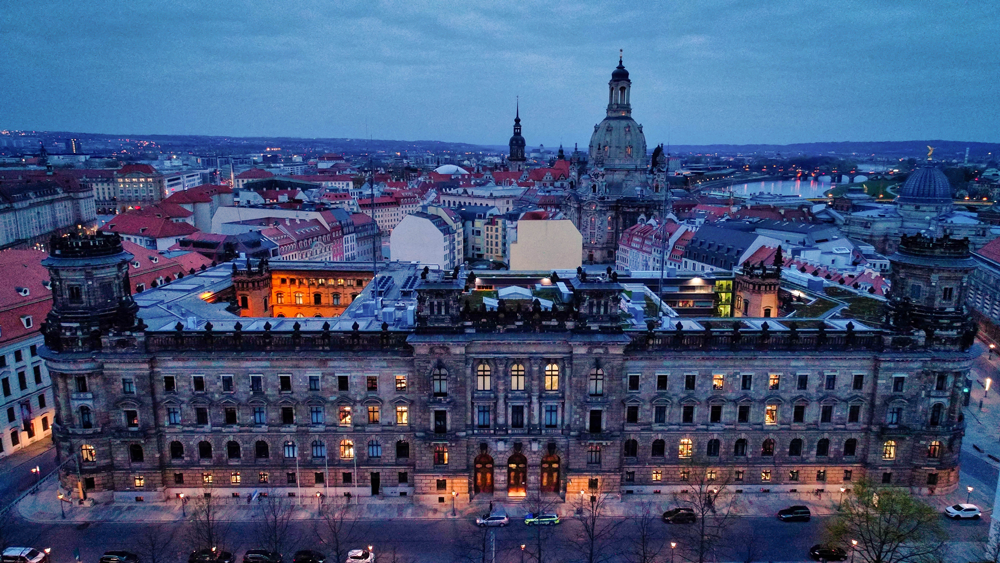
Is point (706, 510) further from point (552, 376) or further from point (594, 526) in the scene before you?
point (552, 376)

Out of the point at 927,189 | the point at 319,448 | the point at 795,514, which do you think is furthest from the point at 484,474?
the point at 927,189

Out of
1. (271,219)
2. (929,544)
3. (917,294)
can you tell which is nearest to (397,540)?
(929,544)

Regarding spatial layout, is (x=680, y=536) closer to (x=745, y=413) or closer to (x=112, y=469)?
(x=745, y=413)

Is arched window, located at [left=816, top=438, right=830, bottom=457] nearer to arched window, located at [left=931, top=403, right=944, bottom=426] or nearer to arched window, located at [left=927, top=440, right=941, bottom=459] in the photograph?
arched window, located at [left=927, top=440, right=941, bottom=459]

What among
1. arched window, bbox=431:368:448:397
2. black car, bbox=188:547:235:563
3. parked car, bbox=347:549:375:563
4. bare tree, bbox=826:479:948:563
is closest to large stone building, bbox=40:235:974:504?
arched window, bbox=431:368:448:397

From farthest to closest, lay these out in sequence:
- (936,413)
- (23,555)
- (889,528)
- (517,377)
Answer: (936,413)
(517,377)
(23,555)
(889,528)

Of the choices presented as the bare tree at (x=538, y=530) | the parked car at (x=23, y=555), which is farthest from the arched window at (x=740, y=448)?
the parked car at (x=23, y=555)
